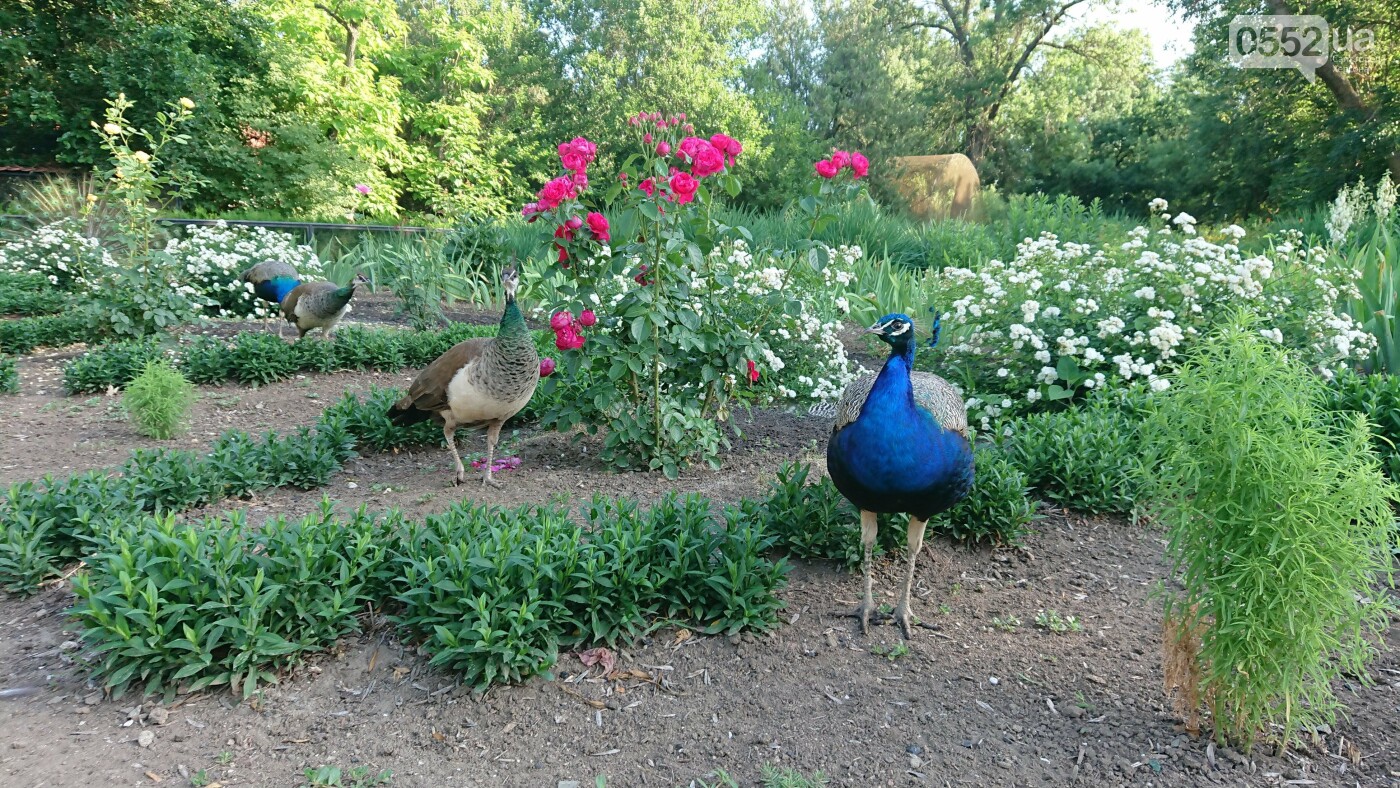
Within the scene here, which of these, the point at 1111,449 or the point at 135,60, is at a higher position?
the point at 135,60

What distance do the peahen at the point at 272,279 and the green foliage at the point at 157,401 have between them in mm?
3244

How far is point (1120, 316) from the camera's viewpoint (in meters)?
5.06

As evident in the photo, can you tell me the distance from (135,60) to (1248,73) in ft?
70.4

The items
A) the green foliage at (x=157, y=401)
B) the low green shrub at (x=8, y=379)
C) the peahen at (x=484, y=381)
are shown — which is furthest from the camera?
the low green shrub at (x=8, y=379)

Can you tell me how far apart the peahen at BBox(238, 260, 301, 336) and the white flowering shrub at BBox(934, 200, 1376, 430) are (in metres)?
6.61

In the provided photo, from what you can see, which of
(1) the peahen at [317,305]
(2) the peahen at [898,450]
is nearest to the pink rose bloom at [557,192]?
(2) the peahen at [898,450]

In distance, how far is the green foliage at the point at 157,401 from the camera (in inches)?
193

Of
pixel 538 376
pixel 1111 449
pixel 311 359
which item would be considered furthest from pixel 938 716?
pixel 311 359

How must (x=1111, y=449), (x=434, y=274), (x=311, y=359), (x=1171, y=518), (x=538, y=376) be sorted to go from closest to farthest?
(x=1171, y=518) → (x=1111, y=449) → (x=538, y=376) → (x=311, y=359) → (x=434, y=274)

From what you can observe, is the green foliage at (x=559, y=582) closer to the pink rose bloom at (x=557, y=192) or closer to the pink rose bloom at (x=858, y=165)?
the pink rose bloom at (x=557, y=192)

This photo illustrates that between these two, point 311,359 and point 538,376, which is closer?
point 538,376

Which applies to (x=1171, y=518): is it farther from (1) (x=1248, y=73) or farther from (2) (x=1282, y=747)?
(1) (x=1248, y=73)

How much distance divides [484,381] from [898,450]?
2.34 m

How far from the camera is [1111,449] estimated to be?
4.02 meters
